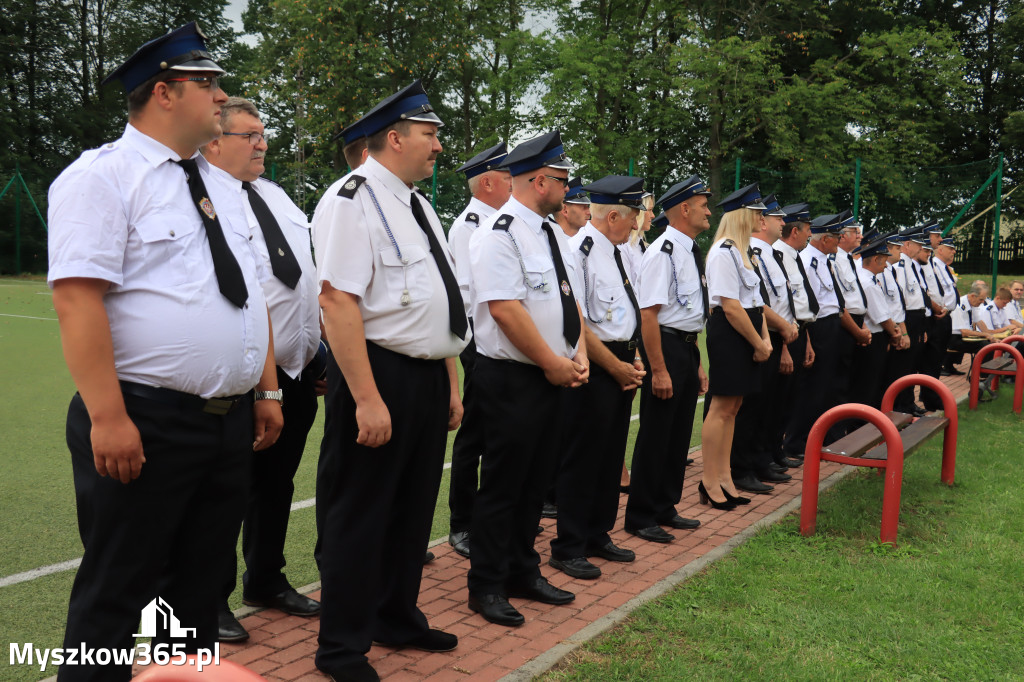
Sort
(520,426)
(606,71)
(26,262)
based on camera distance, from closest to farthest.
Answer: (520,426)
(26,262)
(606,71)

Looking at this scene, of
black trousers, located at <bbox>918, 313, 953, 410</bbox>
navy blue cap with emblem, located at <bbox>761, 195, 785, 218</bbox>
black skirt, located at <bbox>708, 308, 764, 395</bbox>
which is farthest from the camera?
black trousers, located at <bbox>918, 313, 953, 410</bbox>

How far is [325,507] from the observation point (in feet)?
12.9

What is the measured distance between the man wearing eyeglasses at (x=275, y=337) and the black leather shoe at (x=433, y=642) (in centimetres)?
54

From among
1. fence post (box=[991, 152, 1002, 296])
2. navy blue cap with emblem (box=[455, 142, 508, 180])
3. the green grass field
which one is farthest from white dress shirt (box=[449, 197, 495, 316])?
fence post (box=[991, 152, 1002, 296])

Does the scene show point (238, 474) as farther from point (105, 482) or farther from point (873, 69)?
point (873, 69)

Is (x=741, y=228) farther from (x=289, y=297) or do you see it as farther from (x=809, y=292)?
(x=289, y=297)

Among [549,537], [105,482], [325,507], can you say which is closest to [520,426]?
[325,507]

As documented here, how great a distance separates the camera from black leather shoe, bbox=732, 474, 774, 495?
270 inches

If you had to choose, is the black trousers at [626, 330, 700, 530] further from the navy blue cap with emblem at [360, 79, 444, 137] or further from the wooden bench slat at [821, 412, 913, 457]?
the navy blue cap with emblem at [360, 79, 444, 137]

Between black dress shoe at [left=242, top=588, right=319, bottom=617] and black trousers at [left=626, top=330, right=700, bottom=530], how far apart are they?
228cm

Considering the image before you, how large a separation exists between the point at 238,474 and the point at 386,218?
3.87ft

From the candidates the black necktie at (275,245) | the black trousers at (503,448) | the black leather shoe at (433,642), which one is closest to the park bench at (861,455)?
the black trousers at (503,448)

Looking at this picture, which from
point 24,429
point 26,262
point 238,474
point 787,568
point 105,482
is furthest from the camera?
point 26,262

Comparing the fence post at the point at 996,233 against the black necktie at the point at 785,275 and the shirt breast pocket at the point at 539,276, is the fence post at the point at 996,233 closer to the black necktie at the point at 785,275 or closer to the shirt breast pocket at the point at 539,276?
the black necktie at the point at 785,275
